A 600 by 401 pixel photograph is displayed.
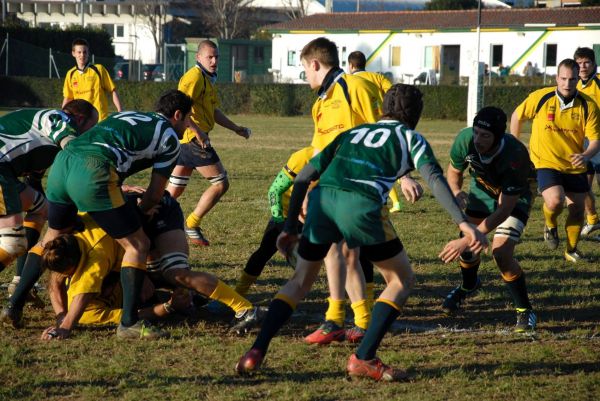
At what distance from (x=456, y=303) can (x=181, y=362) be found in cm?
252

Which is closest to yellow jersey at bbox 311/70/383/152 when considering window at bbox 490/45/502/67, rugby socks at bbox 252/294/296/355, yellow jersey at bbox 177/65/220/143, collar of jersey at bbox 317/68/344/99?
collar of jersey at bbox 317/68/344/99

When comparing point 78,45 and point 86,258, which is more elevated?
point 78,45

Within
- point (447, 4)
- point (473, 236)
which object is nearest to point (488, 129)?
point (473, 236)

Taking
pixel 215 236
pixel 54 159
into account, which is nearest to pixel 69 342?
pixel 54 159

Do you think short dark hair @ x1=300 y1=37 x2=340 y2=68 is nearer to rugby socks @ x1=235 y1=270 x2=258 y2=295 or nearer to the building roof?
rugby socks @ x1=235 y1=270 x2=258 y2=295

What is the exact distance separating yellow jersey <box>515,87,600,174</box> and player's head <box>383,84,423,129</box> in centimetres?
383

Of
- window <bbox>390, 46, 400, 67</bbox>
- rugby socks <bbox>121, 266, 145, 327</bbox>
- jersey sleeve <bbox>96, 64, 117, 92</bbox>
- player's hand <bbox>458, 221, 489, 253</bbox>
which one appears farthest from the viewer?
window <bbox>390, 46, 400, 67</bbox>

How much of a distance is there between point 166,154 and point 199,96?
12.7 feet

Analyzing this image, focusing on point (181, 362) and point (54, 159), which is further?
point (54, 159)

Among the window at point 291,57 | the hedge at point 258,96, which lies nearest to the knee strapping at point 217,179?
the hedge at point 258,96

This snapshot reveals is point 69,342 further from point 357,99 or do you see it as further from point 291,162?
point 357,99

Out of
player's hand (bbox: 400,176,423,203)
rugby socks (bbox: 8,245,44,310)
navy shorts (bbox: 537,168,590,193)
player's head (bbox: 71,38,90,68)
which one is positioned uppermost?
player's head (bbox: 71,38,90,68)

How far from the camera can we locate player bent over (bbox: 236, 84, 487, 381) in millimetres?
5098

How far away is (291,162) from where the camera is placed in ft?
22.2
